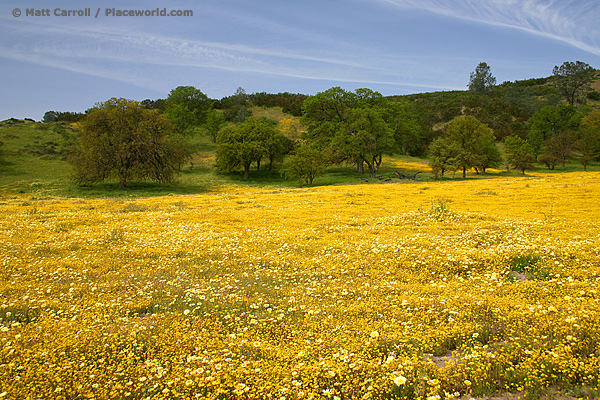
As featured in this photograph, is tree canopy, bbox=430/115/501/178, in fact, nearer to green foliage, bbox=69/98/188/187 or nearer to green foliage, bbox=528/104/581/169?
green foliage, bbox=528/104/581/169

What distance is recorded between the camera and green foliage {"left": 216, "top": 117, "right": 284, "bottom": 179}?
5888 cm

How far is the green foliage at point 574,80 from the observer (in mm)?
120875

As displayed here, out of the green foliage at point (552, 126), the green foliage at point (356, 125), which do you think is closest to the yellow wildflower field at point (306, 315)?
the green foliage at point (356, 125)

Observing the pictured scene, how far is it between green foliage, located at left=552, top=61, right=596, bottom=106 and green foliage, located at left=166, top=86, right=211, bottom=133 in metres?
129

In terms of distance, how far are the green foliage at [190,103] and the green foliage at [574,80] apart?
129 meters

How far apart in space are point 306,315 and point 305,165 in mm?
47815

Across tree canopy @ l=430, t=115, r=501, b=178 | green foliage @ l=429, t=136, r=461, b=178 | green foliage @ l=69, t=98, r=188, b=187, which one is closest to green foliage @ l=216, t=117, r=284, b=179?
green foliage @ l=69, t=98, r=188, b=187

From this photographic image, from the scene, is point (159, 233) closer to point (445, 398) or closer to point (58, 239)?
point (58, 239)

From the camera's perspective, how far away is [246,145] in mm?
58750

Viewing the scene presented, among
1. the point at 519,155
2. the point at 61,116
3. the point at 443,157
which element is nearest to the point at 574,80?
the point at 519,155

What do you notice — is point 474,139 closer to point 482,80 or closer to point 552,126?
point 552,126

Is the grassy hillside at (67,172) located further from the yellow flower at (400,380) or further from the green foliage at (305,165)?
the yellow flower at (400,380)

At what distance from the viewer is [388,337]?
17.3 ft

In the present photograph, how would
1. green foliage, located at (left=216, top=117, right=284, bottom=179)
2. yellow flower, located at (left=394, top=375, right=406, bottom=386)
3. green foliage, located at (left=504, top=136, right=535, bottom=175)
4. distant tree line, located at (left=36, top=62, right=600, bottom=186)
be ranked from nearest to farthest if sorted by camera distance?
yellow flower, located at (left=394, top=375, right=406, bottom=386) → distant tree line, located at (left=36, top=62, right=600, bottom=186) → green foliage, located at (left=216, top=117, right=284, bottom=179) → green foliage, located at (left=504, top=136, right=535, bottom=175)
